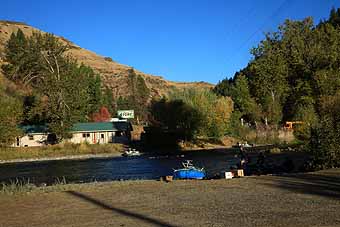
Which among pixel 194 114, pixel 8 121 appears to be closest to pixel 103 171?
pixel 8 121

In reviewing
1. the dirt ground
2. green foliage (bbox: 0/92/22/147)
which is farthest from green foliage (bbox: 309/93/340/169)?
green foliage (bbox: 0/92/22/147)

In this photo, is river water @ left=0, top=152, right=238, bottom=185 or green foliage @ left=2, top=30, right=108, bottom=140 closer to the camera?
river water @ left=0, top=152, right=238, bottom=185

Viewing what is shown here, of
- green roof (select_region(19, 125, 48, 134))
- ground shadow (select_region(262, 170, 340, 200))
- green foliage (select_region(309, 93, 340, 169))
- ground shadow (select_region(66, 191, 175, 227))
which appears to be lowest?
ground shadow (select_region(66, 191, 175, 227))

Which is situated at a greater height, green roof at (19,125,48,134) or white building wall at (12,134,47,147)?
green roof at (19,125,48,134)

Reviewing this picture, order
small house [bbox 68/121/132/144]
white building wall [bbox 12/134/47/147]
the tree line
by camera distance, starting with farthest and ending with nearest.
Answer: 1. small house [bbox 68/121/132/144]
2. white building wall [bbox 12/134/47/147]
3. the tree line

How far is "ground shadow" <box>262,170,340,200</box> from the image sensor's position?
18634mm

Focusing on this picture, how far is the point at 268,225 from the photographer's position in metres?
12.7

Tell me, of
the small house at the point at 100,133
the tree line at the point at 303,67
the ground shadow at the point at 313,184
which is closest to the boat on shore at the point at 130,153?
the small house at the point at 100,133

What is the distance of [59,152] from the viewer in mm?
79625

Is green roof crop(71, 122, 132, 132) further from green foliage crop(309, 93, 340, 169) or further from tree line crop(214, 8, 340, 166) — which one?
green foliage crop(309, 93, 340, 169)

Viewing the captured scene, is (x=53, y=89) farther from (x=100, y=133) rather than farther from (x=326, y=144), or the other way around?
(x=326, y=144)

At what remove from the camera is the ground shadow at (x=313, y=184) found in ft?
61.1

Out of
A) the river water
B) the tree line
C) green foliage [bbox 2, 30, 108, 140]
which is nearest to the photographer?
the river water

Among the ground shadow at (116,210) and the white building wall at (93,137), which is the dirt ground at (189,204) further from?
the white building wall at (93,137)
